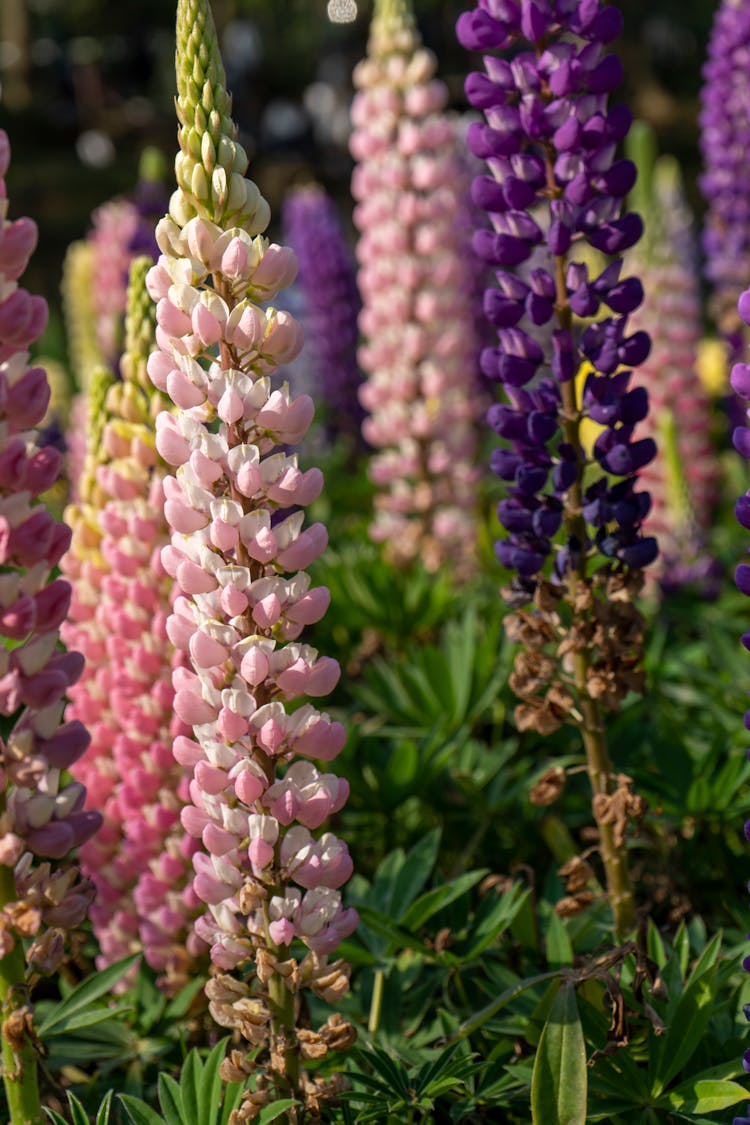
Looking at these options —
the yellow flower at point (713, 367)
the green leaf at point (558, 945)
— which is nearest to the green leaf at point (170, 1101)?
the green leaf at point (558, 945)

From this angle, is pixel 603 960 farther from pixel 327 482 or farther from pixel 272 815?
pixel 327 482

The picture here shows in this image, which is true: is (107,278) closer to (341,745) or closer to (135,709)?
(135,709)

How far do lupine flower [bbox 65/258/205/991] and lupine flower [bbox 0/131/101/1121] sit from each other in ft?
1.96

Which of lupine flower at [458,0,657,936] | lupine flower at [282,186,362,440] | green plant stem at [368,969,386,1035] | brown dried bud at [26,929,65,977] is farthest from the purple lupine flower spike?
lupine flower at [282,186,362,440]

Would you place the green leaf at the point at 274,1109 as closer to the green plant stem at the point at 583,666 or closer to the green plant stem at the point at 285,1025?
the green plant stem at the point at 285,1025

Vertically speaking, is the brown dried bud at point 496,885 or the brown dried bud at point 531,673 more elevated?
the brown dried bud at point 531,673

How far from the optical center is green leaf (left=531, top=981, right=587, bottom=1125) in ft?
5.16

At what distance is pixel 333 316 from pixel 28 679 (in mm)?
4584

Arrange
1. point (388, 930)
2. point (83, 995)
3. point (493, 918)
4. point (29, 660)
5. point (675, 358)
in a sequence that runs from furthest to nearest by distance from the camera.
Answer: point (675, 358), point (493, 918), point (388, 930), point (83, 995), point (29, 660)

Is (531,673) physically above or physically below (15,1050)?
above

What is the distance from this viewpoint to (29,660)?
1443 millimetres

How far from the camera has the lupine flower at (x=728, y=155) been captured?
403 cm

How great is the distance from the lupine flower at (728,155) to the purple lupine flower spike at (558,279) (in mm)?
2258

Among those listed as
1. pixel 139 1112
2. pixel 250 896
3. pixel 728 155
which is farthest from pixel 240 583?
pixel 728 155
